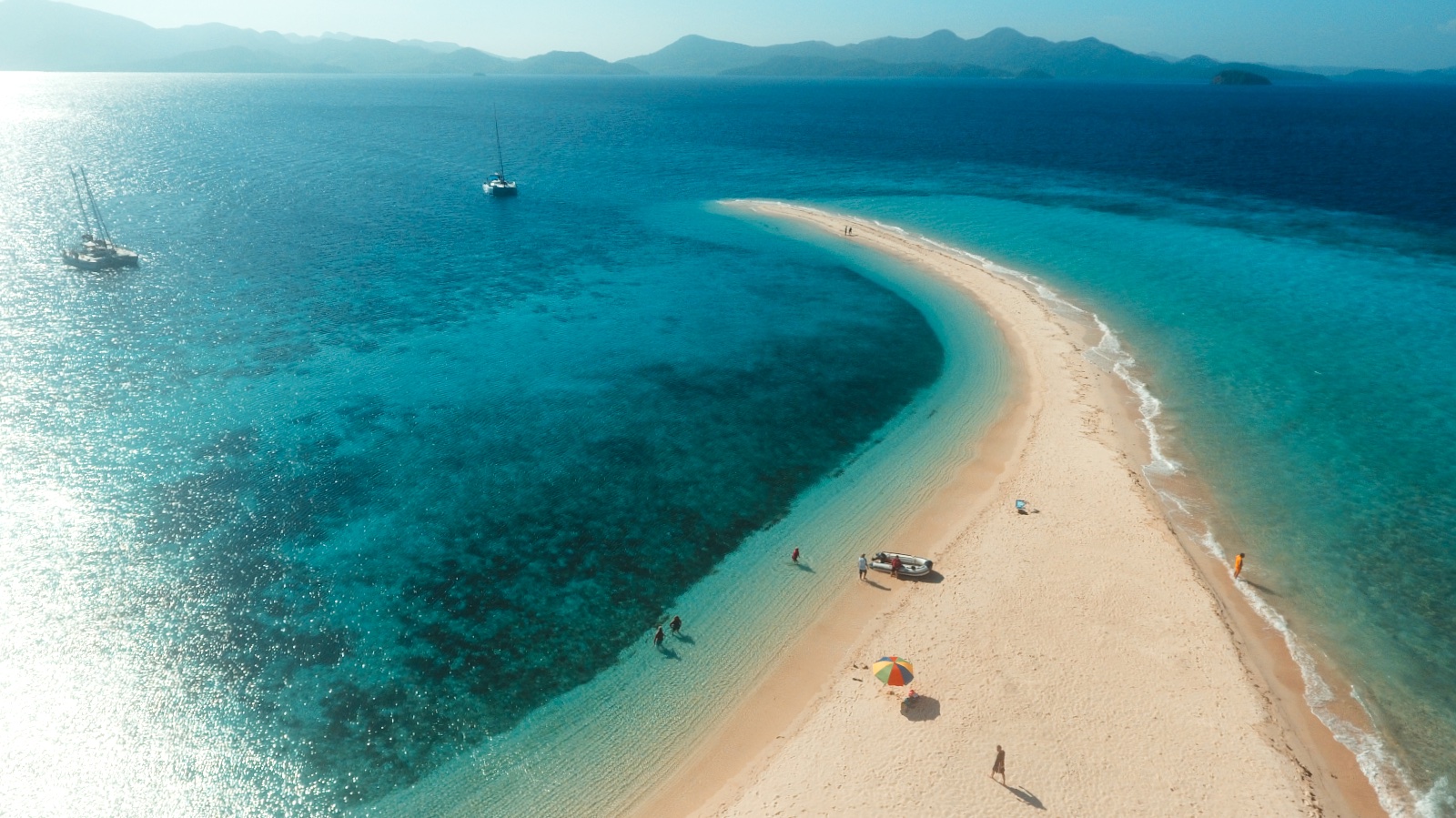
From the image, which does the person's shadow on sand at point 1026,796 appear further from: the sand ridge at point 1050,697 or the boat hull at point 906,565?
the boat hull at point 906,565

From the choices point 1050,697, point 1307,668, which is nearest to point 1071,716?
point 1050,697

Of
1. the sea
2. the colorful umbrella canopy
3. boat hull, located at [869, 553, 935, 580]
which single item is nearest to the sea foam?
the sea

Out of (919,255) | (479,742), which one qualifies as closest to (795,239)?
(919,255)

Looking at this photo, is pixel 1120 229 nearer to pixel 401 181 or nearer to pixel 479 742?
pixel 479 742

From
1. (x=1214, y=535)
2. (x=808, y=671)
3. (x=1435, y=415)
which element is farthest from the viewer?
(x=1435, y=415)

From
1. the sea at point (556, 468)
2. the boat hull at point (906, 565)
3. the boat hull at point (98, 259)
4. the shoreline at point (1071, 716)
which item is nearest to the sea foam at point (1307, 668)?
the sea at point (556, 468)

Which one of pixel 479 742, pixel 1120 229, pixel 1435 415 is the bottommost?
pixel 479 742

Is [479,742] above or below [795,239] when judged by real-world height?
below
